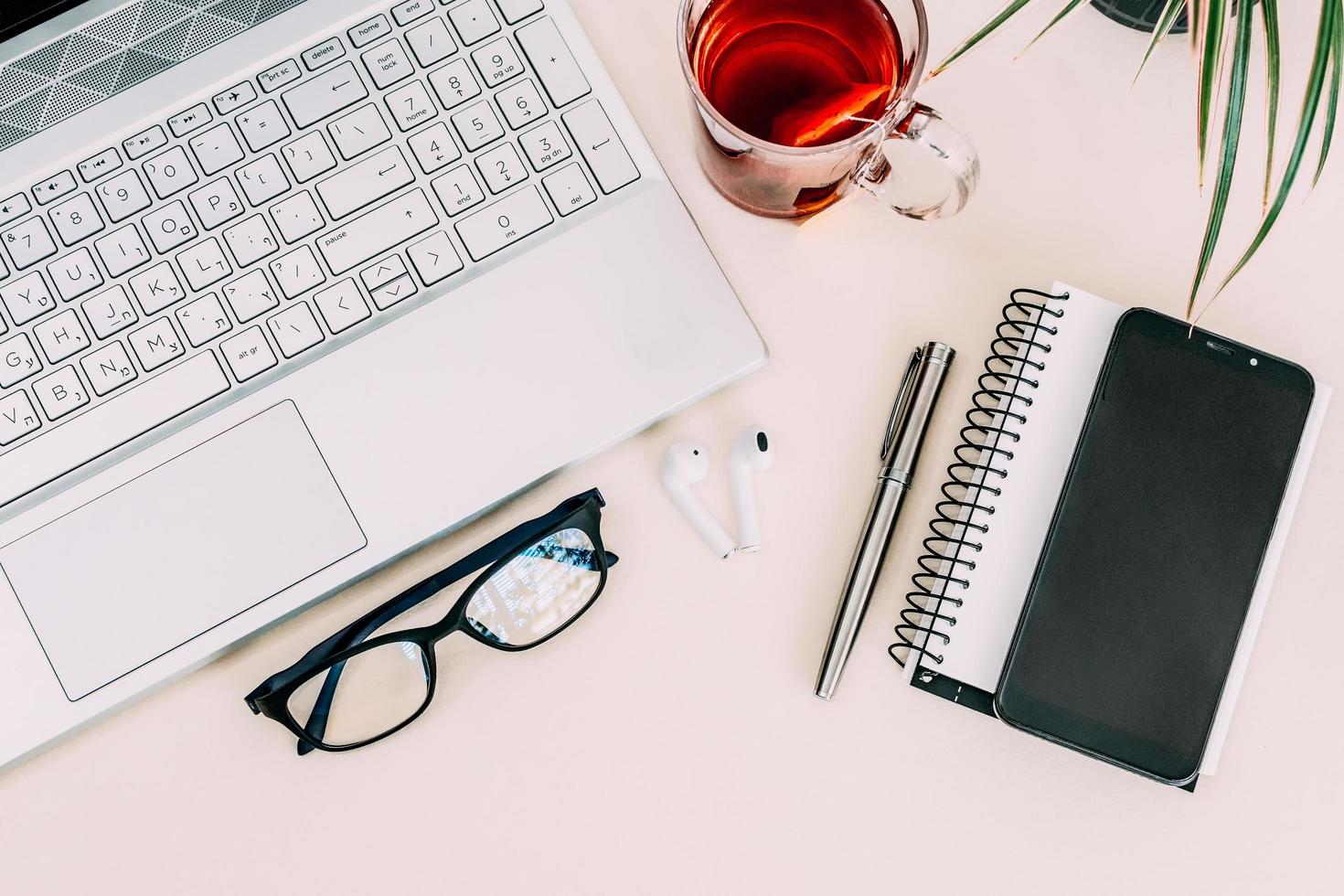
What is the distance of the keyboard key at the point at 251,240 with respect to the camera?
50 cm

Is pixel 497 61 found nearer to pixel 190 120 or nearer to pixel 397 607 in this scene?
pixel 190 120

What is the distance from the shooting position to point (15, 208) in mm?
501

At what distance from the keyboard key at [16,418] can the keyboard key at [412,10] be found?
28cm

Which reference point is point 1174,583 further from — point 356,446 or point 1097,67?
point 356,446

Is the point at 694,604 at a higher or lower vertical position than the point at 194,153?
lower

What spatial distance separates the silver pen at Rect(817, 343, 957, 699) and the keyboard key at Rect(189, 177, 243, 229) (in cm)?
37

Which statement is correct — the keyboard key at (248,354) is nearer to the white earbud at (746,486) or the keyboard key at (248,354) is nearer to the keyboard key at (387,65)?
the keyboard key at (387,65)

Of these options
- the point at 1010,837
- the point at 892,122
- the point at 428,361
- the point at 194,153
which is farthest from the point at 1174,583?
the point at 194,153

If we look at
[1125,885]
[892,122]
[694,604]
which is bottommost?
[1125,885]

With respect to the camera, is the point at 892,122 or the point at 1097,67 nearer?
the point at 892,122

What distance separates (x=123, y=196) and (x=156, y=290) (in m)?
0.06

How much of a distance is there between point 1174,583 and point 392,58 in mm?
491

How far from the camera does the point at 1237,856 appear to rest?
0.52m

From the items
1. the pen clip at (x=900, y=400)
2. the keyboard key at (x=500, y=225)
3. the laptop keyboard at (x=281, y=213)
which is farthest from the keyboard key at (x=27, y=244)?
the pen clip at (x=900, y=400)
